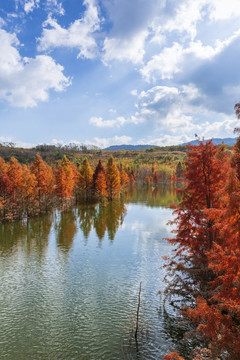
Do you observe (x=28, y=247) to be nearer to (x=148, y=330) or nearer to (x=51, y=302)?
(x=51, y=302)

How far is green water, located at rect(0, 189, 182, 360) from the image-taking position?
1398 centimetres

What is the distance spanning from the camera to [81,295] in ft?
63.5

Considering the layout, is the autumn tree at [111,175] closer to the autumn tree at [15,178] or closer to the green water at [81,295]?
the autumn tree at [15,178]

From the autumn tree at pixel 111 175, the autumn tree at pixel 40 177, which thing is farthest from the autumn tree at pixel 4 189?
the autumn tree at pixel 111 175

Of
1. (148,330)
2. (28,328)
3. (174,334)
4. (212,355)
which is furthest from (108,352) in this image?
(212,355)

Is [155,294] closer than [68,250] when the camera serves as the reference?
Yes

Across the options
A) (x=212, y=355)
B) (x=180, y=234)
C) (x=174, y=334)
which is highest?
(x=180, y=234)

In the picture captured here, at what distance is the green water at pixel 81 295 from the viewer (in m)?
14.0

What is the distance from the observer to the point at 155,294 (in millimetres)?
19797

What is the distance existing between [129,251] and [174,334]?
15.1 m

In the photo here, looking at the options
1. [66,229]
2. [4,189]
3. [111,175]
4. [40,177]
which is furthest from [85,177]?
[66,229]

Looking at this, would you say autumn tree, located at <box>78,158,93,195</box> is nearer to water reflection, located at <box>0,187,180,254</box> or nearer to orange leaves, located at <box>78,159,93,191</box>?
orange leaves, located at <box>78,159,93,191</box>

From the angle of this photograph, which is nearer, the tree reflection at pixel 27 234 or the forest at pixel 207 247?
the forest at pixel 207 247

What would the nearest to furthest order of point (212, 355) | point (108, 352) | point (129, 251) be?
1. point (212, 355)
2. point (108, 352)
3. point (129, 251)
